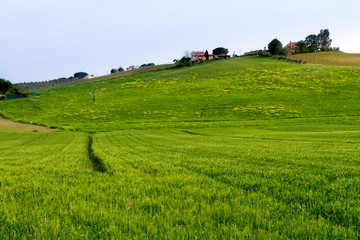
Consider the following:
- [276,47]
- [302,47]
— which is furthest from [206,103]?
[302,47]

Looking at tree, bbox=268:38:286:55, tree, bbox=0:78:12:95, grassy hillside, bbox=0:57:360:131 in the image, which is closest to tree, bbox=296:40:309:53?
tree, bbox=268:38:286:55

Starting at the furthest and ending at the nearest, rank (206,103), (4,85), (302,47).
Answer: (302,47) → (4,85) → (206,103)

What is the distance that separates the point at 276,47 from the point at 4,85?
17000cm

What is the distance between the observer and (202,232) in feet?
9.94

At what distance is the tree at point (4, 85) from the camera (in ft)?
345

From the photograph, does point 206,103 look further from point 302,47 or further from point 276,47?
point 302,47

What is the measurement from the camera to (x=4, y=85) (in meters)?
105

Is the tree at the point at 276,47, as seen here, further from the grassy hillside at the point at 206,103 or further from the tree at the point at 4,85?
the tree at the point at 4,85

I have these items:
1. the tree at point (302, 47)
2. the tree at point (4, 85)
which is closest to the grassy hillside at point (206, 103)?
the tree at point (4, 85)

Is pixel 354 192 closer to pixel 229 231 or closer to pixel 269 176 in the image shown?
pixel 269 176

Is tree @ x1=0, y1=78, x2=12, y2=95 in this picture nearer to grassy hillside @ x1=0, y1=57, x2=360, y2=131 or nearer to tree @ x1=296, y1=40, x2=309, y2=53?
grassy hillside @ x1=0, y1=57, x2=360, y2=131

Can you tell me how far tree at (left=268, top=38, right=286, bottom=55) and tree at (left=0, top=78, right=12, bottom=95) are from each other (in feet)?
548

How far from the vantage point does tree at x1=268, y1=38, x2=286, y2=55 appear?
472 feet

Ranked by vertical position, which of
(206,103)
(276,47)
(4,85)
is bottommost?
(206,103)
